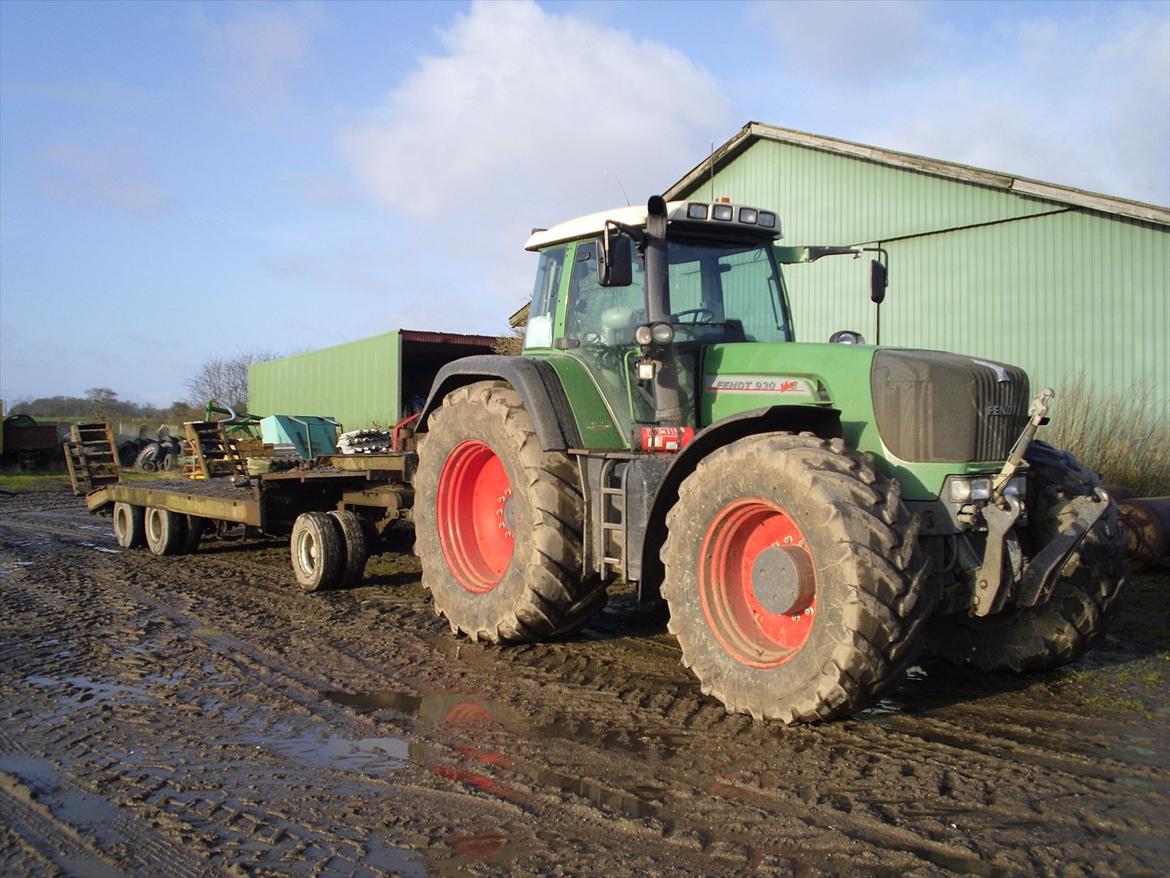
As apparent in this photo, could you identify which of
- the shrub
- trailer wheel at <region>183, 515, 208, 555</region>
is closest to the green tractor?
trailer wheel at <region>183, 515, 208, 555</region>

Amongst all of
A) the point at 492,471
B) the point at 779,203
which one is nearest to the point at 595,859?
the point at 492,471

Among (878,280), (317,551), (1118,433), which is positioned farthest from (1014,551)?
(1118,433)

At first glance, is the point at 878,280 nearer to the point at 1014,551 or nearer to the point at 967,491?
the point at 967,491

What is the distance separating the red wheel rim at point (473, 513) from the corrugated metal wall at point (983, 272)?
26.0 feet

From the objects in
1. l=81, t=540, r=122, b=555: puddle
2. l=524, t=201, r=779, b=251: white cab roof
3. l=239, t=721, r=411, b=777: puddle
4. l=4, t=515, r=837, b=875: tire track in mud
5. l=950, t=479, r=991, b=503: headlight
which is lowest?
l=81, t=540, r=122, b=555: puddle

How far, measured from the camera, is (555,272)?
6465 millimetres

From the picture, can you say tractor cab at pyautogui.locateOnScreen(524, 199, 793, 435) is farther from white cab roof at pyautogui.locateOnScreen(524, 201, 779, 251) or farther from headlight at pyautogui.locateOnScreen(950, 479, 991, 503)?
headlight at pyautogui.locateOnScreen(950, 479, 991, 503)

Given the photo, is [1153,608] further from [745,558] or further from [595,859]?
[595,859]

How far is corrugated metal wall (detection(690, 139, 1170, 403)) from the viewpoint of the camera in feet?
41.0

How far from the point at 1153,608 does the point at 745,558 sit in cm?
408

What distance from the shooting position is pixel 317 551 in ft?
27.2

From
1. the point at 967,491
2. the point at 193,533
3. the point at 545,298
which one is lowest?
the point at 193,533

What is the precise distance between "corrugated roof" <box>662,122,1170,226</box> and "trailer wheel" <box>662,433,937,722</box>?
18.6ft

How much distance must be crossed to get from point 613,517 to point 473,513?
5.43 feet
